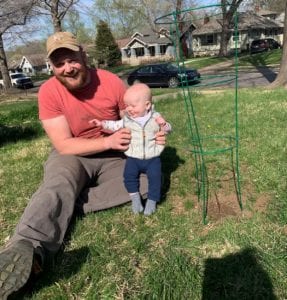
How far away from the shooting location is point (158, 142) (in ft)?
10.1

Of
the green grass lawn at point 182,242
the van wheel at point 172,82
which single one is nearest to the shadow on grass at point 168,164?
the green grass lawn at point 182,242

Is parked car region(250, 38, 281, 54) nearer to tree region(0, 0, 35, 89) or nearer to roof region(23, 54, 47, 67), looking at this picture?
tree region(0, 0, 35, 89)

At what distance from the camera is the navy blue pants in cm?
313

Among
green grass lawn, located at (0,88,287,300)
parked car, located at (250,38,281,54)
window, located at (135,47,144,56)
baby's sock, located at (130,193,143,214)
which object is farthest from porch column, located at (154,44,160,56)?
baby's sock, located at (130,193,143,214)

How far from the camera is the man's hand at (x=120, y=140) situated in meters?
3.00

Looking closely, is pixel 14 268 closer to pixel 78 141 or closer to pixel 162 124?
pixel 78 141

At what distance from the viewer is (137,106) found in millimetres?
2982

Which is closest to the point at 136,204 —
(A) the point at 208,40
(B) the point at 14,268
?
(B) the point at 14,268

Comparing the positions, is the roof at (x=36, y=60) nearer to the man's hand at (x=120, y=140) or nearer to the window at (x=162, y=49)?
the window at (x=162, y=49)

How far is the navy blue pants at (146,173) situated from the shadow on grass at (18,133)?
4.19 meters

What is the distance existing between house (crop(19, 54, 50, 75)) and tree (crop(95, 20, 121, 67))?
2584 cm

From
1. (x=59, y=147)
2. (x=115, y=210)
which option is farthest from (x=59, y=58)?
(x=115, y=210)

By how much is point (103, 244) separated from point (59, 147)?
94cm

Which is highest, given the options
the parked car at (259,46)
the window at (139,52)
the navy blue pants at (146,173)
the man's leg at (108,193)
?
the navy blue pants at (146,173)
